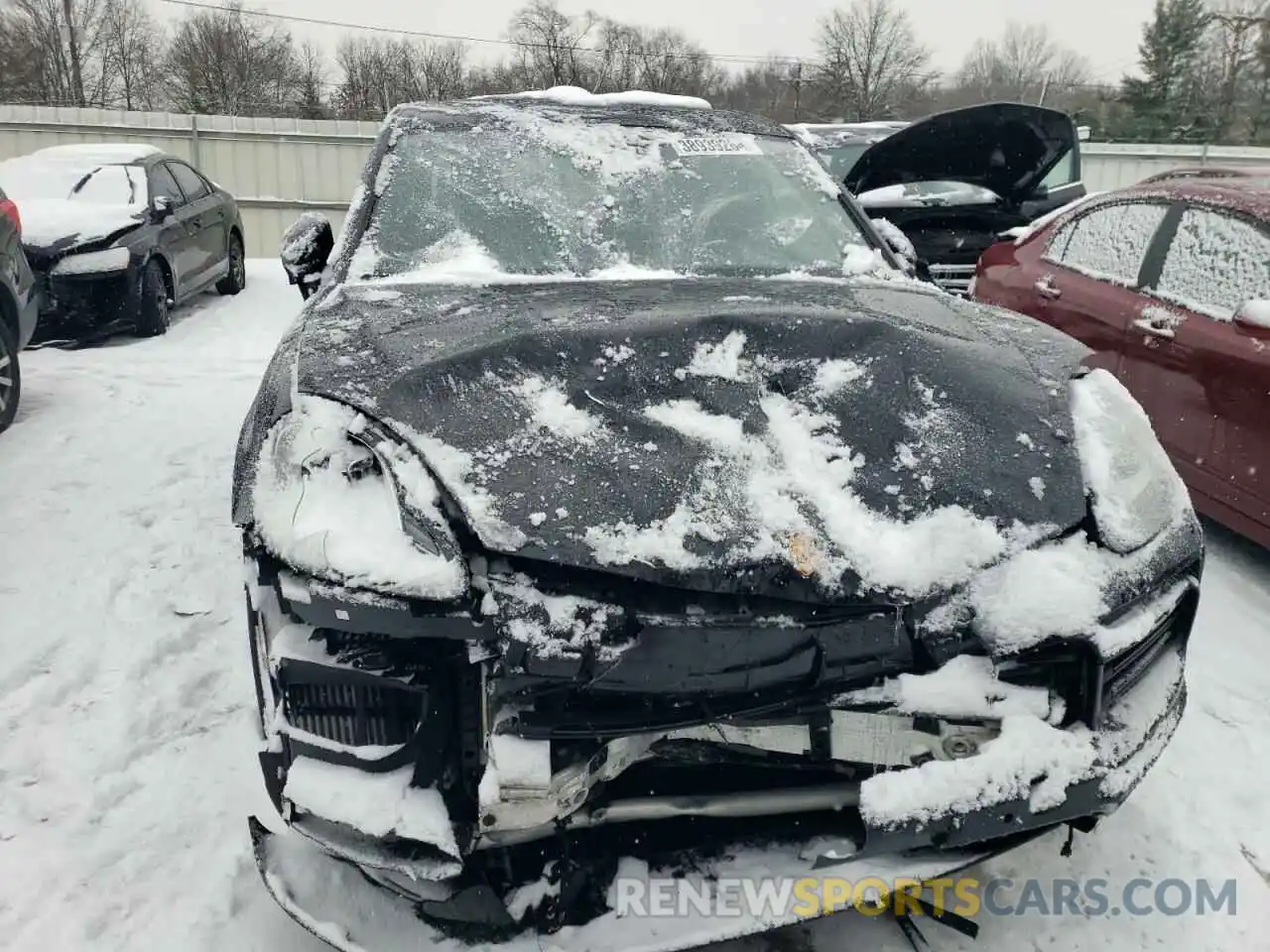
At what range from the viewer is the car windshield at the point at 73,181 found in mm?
7812

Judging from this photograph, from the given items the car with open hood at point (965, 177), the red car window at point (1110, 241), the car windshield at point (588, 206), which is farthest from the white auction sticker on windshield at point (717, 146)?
the red car window at point (1110, 241)

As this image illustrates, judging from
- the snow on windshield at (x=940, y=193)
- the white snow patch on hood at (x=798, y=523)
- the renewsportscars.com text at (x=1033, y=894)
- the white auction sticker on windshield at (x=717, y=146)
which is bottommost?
the renewsportscars.com text at (x=1033, y=894)

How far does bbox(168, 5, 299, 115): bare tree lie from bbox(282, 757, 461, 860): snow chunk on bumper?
42469mm

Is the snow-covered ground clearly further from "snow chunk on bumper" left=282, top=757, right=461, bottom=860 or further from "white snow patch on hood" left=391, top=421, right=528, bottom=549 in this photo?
"white snow patch on hood" left=391, top=421, right=528, bottom=549

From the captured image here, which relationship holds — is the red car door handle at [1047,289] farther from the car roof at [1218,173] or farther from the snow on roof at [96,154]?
the snow on roof at [96,154]

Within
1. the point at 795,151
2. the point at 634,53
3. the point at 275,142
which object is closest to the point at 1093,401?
the point at 795,151

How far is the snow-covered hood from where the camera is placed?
707 cm

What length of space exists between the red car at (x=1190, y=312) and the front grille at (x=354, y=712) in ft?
8.37

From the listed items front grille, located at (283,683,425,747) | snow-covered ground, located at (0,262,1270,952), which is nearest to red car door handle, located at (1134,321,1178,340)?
snow-covered ground, located at (0,262,1270,952)

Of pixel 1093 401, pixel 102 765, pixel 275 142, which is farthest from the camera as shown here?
pixel 275 142

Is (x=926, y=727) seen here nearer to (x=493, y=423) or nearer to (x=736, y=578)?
(x=736, y=578)

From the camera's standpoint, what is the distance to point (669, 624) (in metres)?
1.59

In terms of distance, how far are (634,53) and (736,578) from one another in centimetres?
4527

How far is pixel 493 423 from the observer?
1.81m
